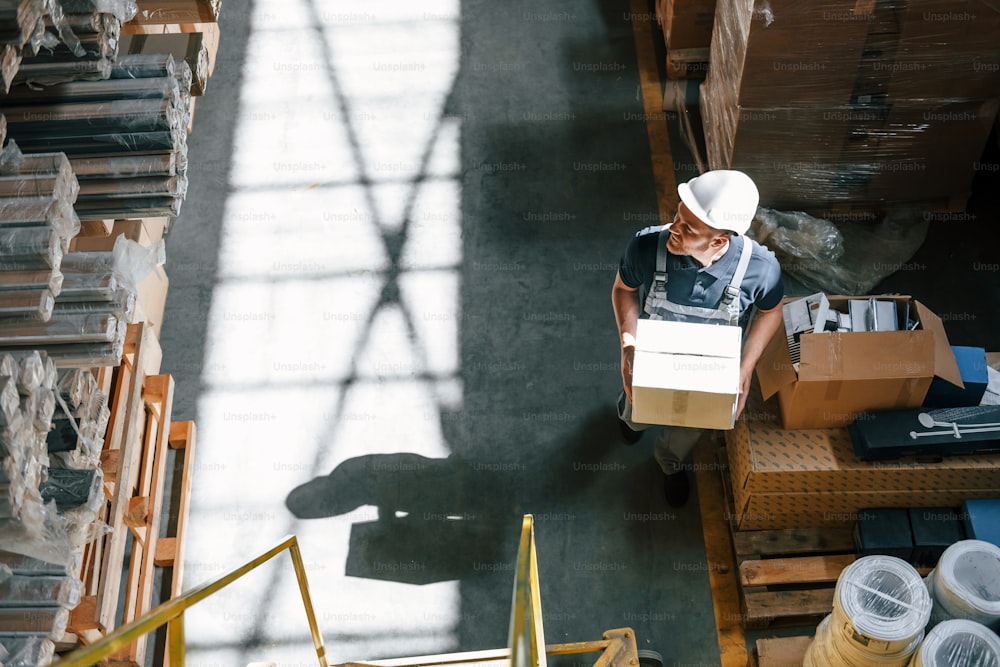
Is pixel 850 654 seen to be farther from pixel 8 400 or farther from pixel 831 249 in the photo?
pixel 8 400

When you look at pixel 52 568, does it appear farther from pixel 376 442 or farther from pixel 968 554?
pixel 968 554

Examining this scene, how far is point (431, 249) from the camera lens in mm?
7320

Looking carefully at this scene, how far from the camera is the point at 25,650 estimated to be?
4105mm

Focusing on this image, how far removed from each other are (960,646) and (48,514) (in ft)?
13.2

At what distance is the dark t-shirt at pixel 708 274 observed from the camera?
4781mm

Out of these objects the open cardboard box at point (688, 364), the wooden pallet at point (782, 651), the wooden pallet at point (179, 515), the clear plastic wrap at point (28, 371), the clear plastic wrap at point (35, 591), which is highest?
the clear plastic wrap at point (28, 371)

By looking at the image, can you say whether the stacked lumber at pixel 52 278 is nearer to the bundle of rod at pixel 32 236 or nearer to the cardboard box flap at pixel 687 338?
the bundle of rod at pixel 32 236

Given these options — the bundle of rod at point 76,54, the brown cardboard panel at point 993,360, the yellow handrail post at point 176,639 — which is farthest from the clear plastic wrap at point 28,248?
the brown cardboard panel at point 993,360

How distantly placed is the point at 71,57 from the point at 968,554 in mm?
4703

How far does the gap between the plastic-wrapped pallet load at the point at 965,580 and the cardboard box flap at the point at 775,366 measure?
1.19 m

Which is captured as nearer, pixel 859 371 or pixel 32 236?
pixel 32 236

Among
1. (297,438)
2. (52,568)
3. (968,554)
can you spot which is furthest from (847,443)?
(52,568)

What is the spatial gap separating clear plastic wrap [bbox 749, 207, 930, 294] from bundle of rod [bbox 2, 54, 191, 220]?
4224 millimetres

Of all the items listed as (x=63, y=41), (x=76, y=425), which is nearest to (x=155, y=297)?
(x=76, y=425)
